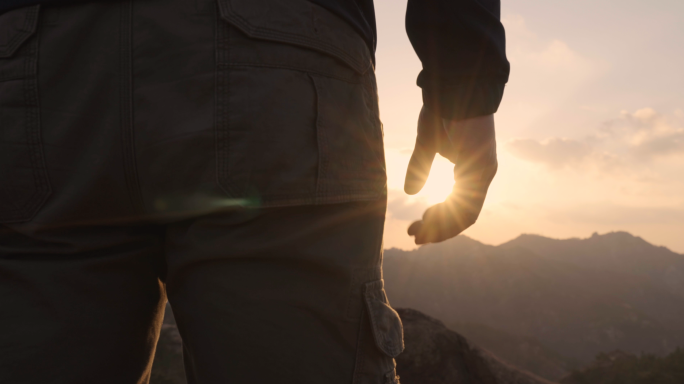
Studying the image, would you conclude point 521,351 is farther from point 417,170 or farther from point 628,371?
point 417,170

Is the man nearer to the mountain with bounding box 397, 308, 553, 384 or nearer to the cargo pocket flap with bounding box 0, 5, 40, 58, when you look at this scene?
the cargo pocket flap with bounding box 0, 5, 40, 58

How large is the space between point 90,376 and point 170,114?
611mm

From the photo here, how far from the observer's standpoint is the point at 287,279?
813 millimetres

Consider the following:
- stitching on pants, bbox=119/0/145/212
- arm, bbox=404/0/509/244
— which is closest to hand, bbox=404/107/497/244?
arm, bbox=404/0/509/244

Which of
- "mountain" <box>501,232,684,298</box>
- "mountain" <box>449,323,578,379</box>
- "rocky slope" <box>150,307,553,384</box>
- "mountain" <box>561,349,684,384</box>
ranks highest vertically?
"rocky slope" <box>150,307,553,384</box>

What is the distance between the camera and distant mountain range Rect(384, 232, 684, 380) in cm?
4581

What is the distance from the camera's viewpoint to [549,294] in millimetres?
54188

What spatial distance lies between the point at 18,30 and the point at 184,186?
1.59 ft

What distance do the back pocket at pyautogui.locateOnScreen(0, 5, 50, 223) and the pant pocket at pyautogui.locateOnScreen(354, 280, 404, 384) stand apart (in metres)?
0.75

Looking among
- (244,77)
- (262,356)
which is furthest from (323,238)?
(244,77)

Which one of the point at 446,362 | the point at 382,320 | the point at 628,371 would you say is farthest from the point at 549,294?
the point at 382,320

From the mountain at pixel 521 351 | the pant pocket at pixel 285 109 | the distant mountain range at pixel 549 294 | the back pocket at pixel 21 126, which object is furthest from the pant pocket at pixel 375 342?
the distant mountain range at pixel 549 294

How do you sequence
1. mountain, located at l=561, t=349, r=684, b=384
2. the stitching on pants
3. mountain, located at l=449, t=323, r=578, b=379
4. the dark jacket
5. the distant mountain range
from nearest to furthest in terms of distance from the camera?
the stitching on pants, the dark jacket, mountain, located at l=561, t=349, r=684, b=384, mountain, located at l=449, t=323, r=578, b=379, the distant mountain range

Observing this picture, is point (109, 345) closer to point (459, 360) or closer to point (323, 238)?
point (323, 238)
